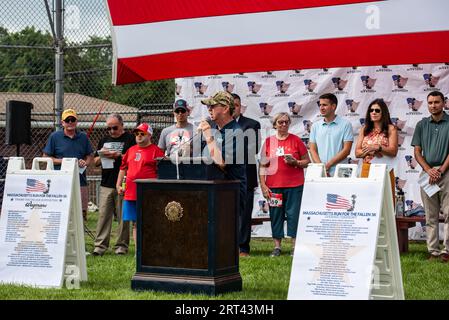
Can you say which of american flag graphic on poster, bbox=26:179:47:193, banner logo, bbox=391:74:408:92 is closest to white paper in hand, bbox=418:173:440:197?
banner logo, bbox=391:74:408:92

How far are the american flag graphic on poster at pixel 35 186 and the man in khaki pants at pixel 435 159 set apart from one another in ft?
15.7

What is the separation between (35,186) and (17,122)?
299 centimetres

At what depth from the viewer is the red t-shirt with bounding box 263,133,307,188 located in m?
10.7

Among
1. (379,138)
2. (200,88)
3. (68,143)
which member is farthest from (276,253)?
(200,88)

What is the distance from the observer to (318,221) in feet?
21.2

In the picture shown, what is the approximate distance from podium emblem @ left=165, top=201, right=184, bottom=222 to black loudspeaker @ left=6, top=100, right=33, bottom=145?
4.23 metres

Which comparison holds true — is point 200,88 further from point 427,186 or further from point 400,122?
point 427,186

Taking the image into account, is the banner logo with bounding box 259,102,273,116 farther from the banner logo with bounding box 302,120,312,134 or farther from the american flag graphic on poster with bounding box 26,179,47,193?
the american flag graphic on poster with bounding box 26,179,47,193

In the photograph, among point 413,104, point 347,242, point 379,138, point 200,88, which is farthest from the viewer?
point 200,88

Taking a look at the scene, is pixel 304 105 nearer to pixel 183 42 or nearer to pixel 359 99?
pixel 359 99

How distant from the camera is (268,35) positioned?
499cm

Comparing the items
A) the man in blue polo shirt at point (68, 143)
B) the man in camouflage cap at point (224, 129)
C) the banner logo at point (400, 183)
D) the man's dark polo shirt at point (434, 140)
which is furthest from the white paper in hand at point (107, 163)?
the banner logo at point (400, 183)
